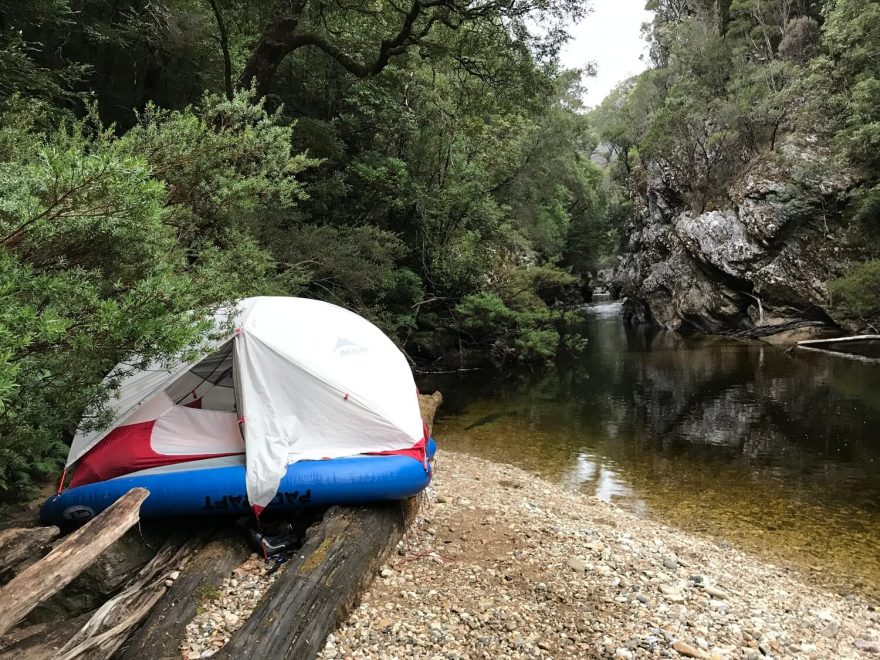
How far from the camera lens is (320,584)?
349cm

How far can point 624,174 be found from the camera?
4484 centimetres

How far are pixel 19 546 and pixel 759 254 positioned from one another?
92.5ft

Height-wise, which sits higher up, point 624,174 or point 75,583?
point 624,174

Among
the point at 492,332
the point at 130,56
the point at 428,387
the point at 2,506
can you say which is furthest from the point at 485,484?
the point at 130,56

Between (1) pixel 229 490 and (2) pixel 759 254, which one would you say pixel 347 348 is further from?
(2) pixel 759 254

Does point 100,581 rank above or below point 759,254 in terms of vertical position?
below

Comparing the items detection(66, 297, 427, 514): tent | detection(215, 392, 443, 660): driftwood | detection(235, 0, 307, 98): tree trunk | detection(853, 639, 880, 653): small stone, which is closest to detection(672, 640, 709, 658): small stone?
detection(853, 639, 880, 653): small stone

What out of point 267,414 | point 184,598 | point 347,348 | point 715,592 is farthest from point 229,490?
point 715,592

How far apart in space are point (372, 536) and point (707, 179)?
1272 inches

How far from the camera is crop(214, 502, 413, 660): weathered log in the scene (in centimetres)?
302

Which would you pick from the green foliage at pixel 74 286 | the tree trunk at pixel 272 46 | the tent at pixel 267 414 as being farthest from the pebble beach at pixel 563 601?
the tree trunk at pixel 272 46

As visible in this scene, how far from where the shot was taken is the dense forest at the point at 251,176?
3.24m

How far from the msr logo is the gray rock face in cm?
2299

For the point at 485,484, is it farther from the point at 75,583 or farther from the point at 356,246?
the point at 356,246
